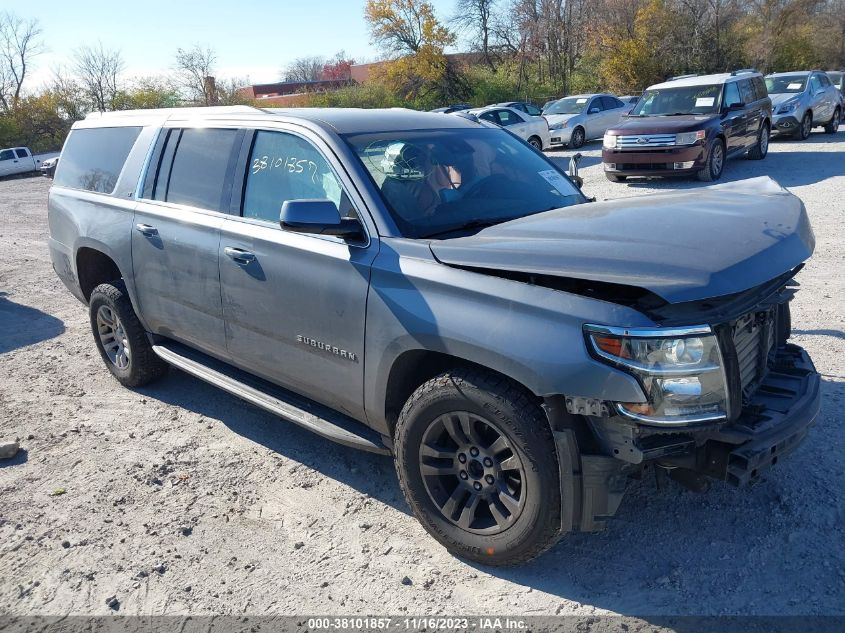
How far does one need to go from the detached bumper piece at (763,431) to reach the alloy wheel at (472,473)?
76cm

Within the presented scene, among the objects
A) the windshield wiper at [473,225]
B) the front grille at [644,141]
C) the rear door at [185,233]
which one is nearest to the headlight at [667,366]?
the windshield wiper at [473,225]

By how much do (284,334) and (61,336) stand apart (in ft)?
13.9

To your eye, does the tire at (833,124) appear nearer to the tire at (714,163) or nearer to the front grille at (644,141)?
the tire at (714,163)

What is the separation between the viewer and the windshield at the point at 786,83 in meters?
18.4

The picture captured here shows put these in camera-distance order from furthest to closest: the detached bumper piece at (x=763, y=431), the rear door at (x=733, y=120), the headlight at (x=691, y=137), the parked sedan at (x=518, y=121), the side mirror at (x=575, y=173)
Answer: the parked sedan at (x=518, y=121) < the rear door at (x=733, y=120) < the headlight at (x=691, y=137) < the side mirror at (x=575, y=173) < the detached bumper piece at (x=763, y=431)

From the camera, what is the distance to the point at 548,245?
2846 millimetres

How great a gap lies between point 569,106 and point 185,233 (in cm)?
1993

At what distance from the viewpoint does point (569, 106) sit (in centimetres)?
2217

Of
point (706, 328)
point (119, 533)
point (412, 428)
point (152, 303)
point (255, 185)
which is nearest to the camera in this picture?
point (706, 328)

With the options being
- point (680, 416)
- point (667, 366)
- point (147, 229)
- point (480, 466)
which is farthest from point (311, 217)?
point (147, 229)

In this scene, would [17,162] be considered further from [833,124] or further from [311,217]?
[311,217]

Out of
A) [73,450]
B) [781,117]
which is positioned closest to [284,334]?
[73,450]

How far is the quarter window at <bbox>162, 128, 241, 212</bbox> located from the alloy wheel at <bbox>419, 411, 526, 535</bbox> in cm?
198

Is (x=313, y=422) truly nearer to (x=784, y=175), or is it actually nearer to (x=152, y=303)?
(x=152, y=303)
